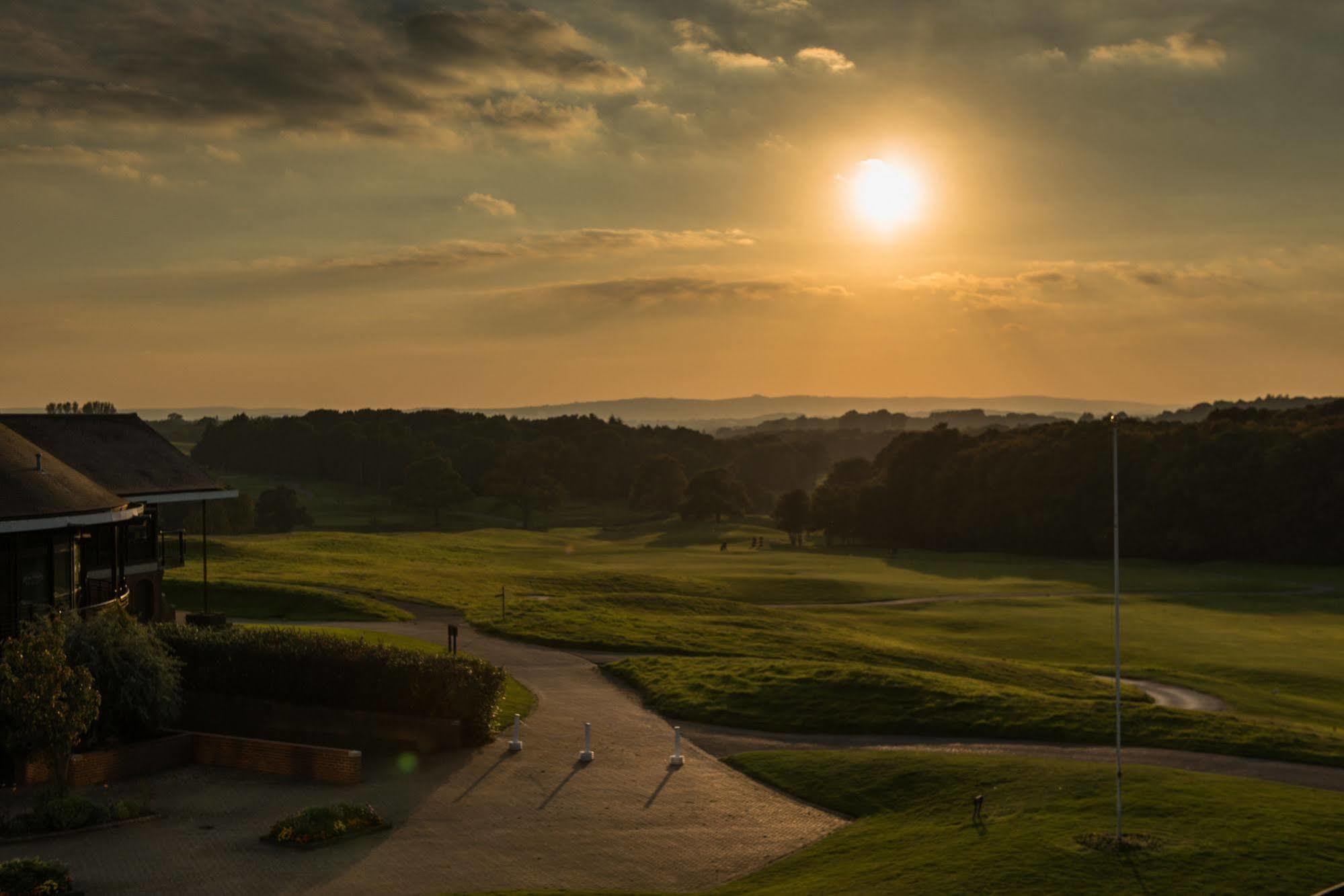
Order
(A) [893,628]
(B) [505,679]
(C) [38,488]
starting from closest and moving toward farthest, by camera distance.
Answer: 1. (C) [38,488]
2. (B) [505,679]
3. (A) [893,628]

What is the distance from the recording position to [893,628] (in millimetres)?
61219

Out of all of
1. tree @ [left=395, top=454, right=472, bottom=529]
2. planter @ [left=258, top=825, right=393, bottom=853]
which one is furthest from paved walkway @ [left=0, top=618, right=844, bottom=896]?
tree @ [left=395, top=454, right=472, bottom=529]

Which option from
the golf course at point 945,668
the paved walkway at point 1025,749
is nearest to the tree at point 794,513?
the golf course at point 945,668

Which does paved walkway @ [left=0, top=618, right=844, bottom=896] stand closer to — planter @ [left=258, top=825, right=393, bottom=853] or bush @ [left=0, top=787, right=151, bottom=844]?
planter @ [left=258, top=825, right=393, bottom=853]

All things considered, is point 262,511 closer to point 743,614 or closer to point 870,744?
point 743,614

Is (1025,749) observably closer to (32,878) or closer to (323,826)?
(323,826)

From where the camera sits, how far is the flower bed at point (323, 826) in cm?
2416

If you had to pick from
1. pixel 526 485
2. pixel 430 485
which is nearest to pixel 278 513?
pixel 430 485

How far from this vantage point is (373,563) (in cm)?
8031

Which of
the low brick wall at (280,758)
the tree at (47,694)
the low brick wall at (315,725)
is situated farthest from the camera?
the low brick wall at (315,725)

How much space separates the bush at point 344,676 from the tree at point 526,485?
114m

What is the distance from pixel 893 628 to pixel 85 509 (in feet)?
131

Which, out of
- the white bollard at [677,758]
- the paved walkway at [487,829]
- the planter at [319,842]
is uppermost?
the white bollard at [677,758]

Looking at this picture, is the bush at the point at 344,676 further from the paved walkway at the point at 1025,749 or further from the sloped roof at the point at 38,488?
the paved walkway at the point at 1025,749
